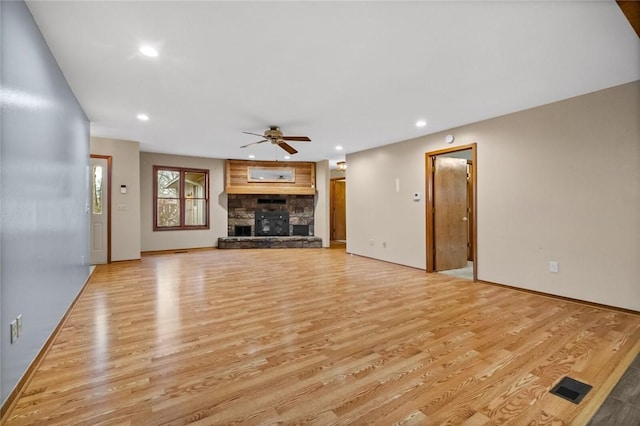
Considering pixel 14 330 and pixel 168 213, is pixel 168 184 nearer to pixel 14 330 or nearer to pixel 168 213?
pixel 168 213

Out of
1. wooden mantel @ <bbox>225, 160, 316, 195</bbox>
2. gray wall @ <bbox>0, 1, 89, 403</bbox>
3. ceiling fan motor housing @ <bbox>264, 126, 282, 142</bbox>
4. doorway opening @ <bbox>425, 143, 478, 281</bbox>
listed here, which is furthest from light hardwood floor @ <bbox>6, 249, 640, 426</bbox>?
wooden mantel @ <bbox>225, 160, 316, 195</bbox>

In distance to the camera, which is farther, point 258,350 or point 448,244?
point 448,244

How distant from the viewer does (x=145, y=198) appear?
24.2ft

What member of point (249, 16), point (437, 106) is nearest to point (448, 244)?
point (437, 106)

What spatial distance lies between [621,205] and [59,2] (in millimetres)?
5304

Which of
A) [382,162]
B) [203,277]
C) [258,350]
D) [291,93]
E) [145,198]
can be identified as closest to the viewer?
[258,350]

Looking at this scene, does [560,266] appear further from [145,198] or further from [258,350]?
[145,198]

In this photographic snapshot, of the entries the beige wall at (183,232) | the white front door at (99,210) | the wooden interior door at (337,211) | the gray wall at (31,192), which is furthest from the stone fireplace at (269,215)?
the gray wall at (31,192)

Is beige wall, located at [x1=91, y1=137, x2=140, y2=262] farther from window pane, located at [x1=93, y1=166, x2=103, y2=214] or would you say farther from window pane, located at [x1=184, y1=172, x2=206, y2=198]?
window pane, located at [x1=184, y1=172, x2=206, y2=198]

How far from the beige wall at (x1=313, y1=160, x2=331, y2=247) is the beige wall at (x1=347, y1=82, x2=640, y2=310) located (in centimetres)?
376

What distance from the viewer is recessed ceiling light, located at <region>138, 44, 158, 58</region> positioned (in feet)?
8.11

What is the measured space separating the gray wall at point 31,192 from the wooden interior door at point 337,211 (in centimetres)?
769

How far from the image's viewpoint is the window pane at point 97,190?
5.80 m

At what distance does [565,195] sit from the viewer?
11.8 feet
